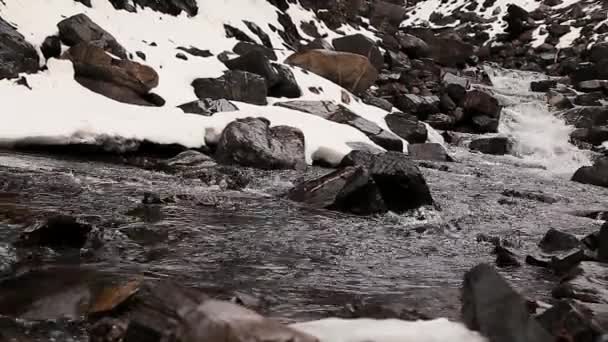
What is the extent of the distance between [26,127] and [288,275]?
616 cm

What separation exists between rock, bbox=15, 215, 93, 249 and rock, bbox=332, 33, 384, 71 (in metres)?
18.3

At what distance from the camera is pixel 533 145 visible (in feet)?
56.2

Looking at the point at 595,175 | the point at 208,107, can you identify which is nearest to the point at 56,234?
the point at 208,107

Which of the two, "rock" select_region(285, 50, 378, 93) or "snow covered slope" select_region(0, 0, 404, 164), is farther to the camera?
"rock" select_region(285, 50, 378, 93)

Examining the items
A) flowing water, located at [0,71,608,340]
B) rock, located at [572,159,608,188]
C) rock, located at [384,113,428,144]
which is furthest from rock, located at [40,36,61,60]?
rock, located at [572,159,608,188]

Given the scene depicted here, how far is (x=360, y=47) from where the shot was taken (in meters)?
22.6

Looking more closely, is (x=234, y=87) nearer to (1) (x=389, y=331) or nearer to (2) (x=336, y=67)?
(2) (x=336, y=67)

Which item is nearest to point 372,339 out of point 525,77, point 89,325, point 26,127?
point 89,325

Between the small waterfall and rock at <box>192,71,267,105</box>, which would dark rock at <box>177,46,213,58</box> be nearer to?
rock at <box>192,71,267,105</box>

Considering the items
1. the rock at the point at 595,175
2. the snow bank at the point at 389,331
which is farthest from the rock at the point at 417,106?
the snow bank at the point at 389,331

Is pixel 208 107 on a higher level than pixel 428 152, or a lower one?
higher

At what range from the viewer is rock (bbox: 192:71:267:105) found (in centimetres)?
1352

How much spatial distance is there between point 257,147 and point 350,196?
2.98 metres

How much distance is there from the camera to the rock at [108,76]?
11.7 meters
